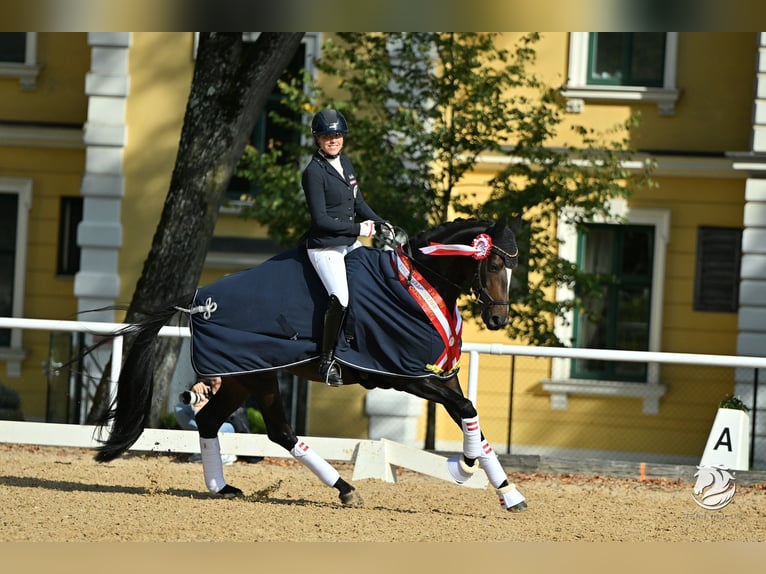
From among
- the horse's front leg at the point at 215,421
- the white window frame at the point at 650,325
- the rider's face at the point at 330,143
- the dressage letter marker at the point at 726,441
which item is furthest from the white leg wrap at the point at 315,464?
the white window frame at the point at 650,325

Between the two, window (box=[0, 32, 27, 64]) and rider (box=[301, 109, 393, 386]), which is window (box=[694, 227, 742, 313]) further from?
window (box=[0, 32, 27, 64])

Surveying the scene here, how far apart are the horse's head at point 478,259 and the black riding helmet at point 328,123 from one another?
81 centimetres

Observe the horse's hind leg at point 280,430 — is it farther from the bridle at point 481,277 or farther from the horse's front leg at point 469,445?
the bridle at point 481,277

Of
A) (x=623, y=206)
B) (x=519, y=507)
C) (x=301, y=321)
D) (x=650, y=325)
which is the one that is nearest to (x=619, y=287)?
(x=650, y=325)

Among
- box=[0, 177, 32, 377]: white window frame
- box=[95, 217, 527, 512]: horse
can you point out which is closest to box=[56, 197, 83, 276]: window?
box=[0, 177, 32, 377]: white window frame

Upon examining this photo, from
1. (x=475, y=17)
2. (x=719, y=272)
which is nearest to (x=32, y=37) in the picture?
(x=719, y=272)

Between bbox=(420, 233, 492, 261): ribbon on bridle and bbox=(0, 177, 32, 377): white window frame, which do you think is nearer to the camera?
bbox=(420, 233, 492, 261): ribbon on bridle

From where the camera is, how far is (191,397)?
7988 millimetres

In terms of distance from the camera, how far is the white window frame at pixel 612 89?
48.6 ft

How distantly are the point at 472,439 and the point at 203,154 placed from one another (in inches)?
216

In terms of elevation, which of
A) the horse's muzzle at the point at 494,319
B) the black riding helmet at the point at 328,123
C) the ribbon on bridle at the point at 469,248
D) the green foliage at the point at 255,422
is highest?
the black riding helmet at the point at 328,123

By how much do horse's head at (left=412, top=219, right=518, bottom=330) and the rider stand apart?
32 cm

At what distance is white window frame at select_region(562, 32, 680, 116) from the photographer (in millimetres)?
14812

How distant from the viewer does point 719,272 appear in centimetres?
1489
